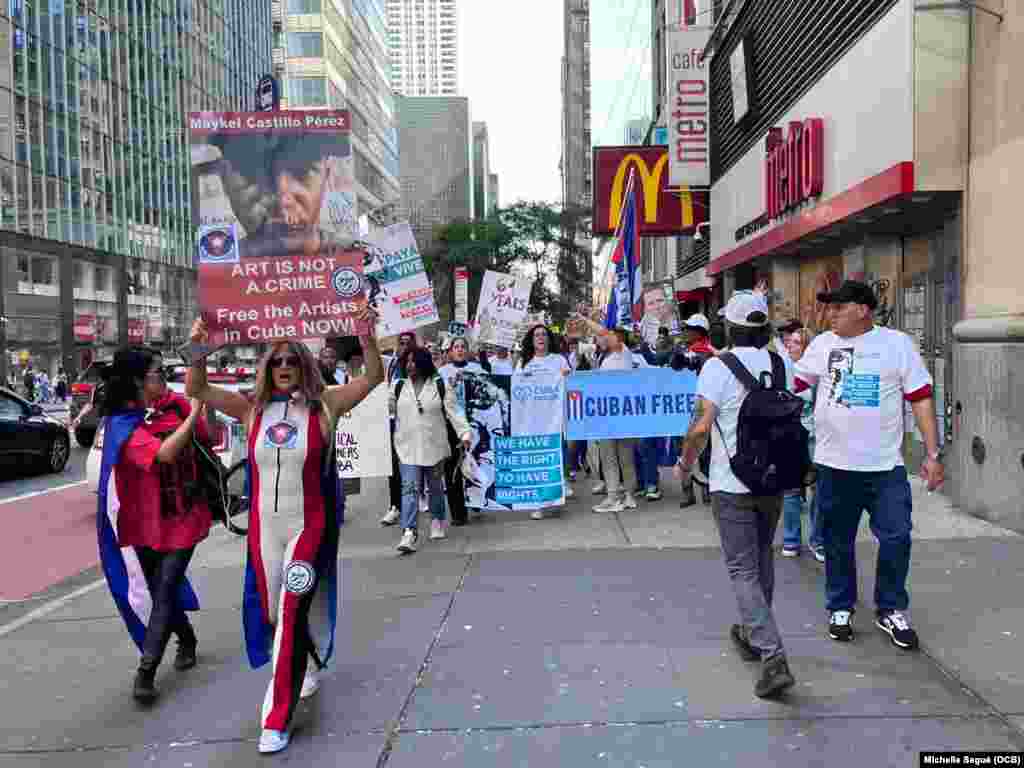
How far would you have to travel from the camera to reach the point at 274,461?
457 cm

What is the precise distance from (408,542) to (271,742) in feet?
13.4

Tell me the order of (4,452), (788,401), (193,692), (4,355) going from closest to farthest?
(788,401) < (193,692) < (4,452) < (4,355)

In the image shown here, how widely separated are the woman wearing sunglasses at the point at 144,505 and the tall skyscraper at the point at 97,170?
43.4 meters

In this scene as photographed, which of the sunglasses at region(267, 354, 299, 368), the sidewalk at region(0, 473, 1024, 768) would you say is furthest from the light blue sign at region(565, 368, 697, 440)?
the sunglasses at region(267, 354, 299, 368)

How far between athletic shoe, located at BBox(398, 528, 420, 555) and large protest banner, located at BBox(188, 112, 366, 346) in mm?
3457

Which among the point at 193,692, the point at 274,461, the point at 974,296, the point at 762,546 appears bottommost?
the point at 193,692

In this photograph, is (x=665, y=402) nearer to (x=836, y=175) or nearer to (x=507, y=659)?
(x=836, y=175)

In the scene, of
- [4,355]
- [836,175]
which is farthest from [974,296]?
[4,355]

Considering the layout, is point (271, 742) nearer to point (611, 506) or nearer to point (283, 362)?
point (283, 362)

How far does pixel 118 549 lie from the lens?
17.2 ft

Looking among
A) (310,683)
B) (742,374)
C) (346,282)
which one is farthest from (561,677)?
(346,282)

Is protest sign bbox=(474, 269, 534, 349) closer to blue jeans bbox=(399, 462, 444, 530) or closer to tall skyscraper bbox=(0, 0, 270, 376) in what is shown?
blue jeans bbox=(399, 462, 444, 530)

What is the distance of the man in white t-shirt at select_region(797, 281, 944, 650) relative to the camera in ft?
17.6

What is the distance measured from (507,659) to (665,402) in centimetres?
535
